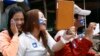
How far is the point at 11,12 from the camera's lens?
3.25m

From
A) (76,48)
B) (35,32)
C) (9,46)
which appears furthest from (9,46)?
(76,48)

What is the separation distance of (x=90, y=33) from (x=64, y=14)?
0.36 meters

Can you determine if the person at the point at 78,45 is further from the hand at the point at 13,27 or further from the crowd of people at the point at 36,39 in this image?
the hand at the point at 13,27

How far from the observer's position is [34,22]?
3.20m

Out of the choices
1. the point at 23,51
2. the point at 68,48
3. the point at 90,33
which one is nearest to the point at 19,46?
the point at 23,51

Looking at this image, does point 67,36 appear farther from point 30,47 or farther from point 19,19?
point 19,19

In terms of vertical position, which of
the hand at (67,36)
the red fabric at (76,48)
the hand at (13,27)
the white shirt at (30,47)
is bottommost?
the red fabric at (76,48)

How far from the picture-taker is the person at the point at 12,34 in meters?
3.05

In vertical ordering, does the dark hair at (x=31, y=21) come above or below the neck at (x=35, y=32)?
above

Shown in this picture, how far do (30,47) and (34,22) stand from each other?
0.24 m

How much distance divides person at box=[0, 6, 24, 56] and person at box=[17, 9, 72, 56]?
0.06m

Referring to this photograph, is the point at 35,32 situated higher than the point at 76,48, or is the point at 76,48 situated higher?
the point at 35,32

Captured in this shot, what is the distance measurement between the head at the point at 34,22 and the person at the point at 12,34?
5cm

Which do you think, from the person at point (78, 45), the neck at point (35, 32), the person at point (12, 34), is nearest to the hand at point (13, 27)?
the person at point (12, 34)
